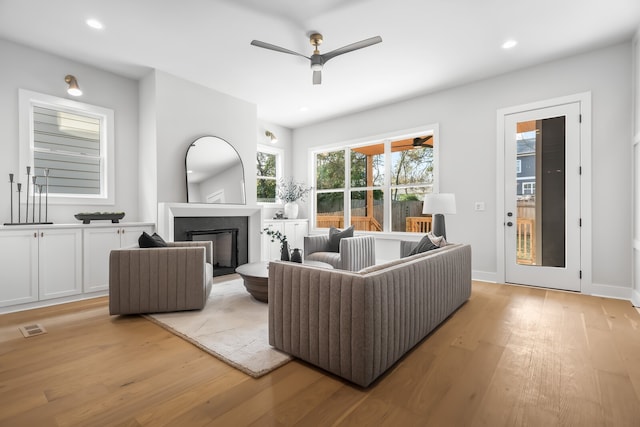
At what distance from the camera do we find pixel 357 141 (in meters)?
5.73

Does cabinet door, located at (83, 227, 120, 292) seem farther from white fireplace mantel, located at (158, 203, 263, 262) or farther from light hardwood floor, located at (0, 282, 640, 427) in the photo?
light hardwood floor, located at (0, 282, 640, 427)

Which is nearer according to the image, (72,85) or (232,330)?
(232,330)

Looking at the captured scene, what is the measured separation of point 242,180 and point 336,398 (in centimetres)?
401

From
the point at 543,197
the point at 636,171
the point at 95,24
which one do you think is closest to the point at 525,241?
the point at 543,197

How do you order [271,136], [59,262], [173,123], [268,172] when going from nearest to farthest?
[59,262] < [173,123] < [271,136] < [268,172]

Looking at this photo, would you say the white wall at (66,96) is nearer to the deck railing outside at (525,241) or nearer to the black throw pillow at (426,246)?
the black throw pillow at (426,246)

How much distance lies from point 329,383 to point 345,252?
2.41 meters

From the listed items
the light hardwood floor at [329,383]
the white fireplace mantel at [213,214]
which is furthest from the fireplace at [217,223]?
the light hardwood floor at [329,383]

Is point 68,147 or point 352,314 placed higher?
point 68,147

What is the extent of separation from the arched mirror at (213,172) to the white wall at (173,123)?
0.10 metres

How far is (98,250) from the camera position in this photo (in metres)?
3.61

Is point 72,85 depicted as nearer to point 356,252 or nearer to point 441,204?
point 356,252

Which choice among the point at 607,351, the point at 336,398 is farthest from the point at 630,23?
the point at 336,398

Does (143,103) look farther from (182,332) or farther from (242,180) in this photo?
(182,332)
